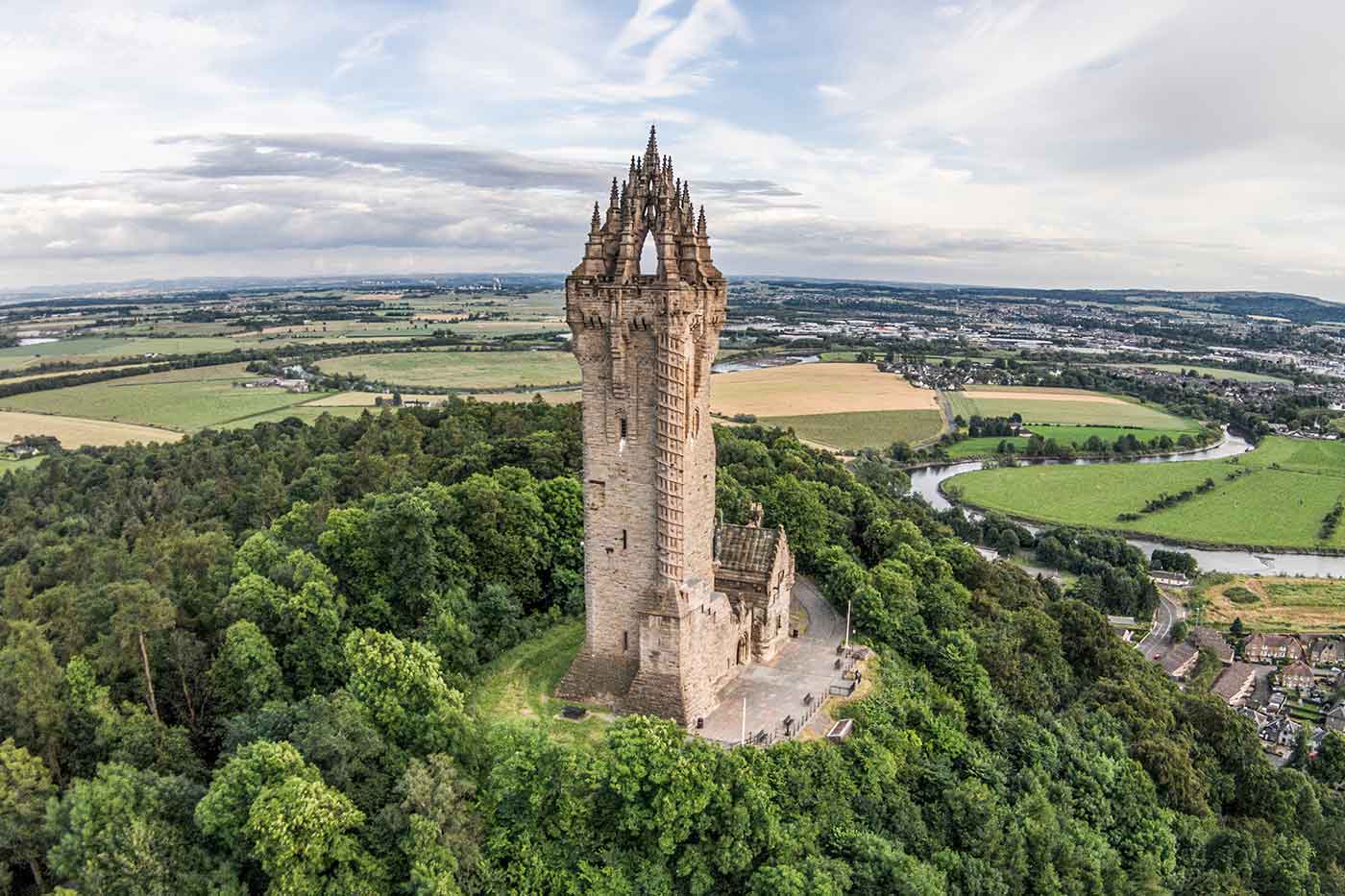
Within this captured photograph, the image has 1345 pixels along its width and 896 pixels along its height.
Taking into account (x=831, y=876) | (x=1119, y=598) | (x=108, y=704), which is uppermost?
(x=108, y=704)

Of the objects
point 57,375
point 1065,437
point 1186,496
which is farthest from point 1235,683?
point 57,375

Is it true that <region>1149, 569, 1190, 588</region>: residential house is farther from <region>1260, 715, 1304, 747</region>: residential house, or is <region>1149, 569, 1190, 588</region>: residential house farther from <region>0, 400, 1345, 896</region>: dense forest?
<region>0, 400, 1345, 896</region>: dense forest

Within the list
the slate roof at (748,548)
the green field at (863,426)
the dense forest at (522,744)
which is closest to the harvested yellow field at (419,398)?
the green field at (863,426)

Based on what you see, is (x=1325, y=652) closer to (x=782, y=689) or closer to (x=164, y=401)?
(x=782, y=689)

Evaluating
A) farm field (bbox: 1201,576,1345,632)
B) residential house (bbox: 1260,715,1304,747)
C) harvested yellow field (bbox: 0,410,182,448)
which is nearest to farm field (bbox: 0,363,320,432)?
harvested yellow field (bbox: 0,410,182,448)

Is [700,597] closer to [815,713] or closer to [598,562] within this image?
[598,562]

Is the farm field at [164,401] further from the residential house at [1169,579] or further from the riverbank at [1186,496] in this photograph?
the residential house at [1169,579]

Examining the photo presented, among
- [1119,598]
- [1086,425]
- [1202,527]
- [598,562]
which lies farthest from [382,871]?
[1086,425]
